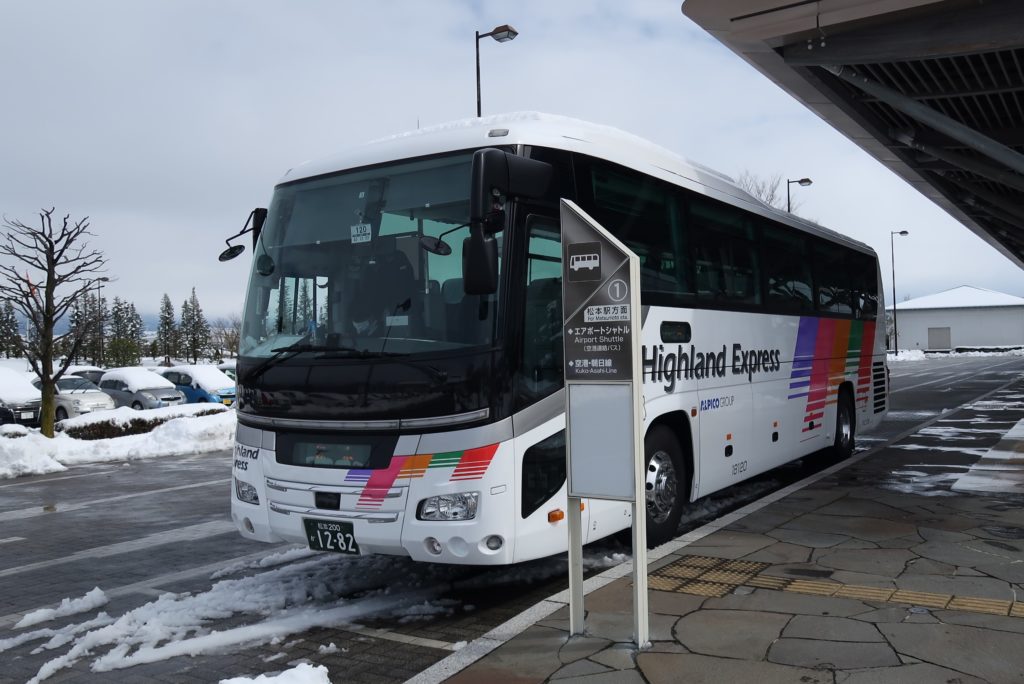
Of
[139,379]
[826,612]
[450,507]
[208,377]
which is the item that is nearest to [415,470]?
[450,507]

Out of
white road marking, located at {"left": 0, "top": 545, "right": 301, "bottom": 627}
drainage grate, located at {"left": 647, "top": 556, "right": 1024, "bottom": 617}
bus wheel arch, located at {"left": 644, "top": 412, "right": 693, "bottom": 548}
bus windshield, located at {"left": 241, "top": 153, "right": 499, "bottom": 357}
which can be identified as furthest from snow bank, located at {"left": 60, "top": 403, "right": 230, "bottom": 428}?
drainage grate, located at {"left": 647, "top": 556, "right": 1024, "bottom": 617}

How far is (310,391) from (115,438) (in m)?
13.5

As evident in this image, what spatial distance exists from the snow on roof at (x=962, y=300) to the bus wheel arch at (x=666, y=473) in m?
110

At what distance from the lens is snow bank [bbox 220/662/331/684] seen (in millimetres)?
4148

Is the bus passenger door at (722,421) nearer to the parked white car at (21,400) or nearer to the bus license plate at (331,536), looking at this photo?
the bus license plate at (331,536)

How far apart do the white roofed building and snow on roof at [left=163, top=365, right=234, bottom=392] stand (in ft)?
300

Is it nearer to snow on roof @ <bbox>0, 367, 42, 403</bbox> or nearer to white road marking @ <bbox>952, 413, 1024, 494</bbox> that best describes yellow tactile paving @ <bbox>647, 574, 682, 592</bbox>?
white road marking @ <bbox>952, 413, 1024, 494</bbox>

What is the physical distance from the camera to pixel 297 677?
13.9 feet

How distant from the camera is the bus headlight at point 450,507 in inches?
206

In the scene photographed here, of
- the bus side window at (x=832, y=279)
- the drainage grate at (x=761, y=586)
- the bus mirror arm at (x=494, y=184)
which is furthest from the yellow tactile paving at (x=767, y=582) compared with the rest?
the bus side window at (x=832, y=279)

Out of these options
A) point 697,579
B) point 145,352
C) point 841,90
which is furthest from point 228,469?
point 145,352

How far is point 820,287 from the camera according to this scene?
11008mm

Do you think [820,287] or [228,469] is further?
[228,469]

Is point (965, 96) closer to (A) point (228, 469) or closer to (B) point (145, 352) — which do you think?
(A) point (228, 469)
